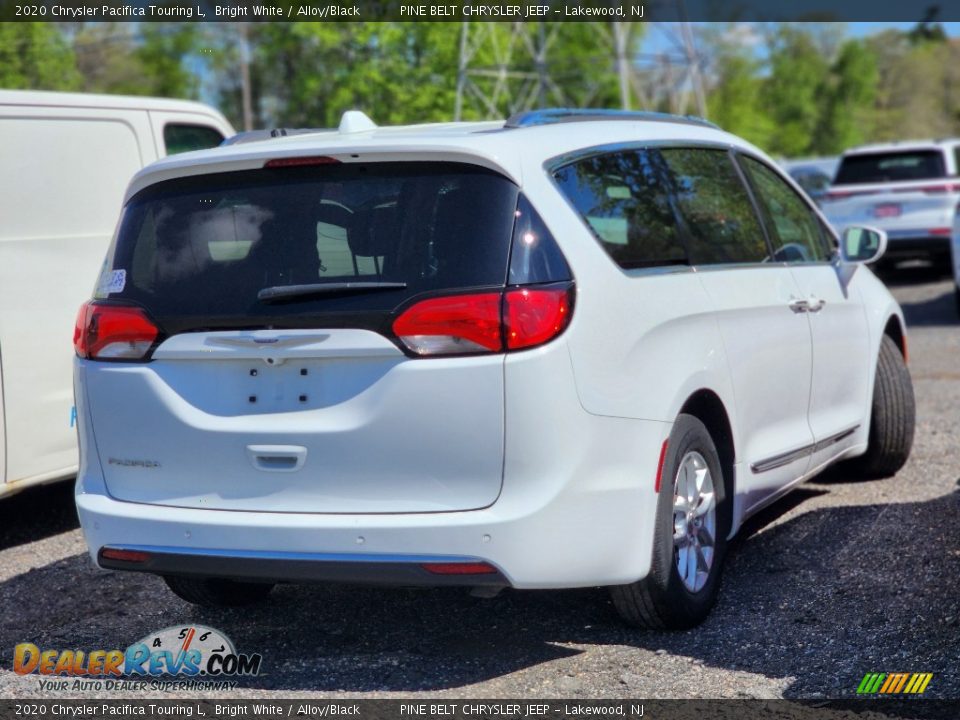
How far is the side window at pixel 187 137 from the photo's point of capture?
7.41m

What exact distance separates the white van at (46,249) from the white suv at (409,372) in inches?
72.4

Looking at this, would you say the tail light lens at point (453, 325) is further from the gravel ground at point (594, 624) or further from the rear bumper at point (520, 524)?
the gravel ground at point (594, 624)

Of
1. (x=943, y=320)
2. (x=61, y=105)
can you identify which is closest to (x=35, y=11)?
(x=943, y=320)

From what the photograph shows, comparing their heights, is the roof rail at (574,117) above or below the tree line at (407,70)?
above

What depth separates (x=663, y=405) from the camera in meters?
4.28

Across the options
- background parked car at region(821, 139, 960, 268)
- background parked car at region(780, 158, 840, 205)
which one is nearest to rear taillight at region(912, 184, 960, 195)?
background parked car at region(821, 139, 960, 268)

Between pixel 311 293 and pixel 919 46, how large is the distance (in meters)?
136

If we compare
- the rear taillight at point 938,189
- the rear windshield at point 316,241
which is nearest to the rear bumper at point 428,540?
the rear windshield at point 316,241

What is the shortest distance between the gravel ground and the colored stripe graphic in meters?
0.04

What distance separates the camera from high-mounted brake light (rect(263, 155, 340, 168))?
4164 millimetres

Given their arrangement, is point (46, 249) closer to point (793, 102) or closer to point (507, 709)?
point (507, 709)

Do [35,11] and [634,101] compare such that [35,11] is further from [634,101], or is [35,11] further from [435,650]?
[435,650]

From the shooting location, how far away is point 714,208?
523 cm

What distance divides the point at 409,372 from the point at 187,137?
418cm
